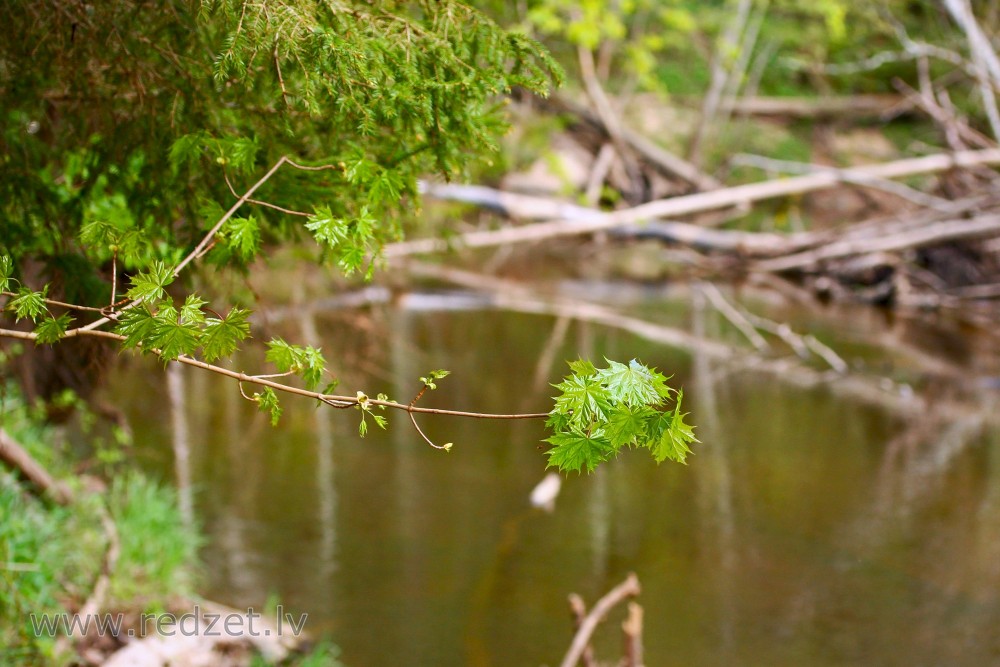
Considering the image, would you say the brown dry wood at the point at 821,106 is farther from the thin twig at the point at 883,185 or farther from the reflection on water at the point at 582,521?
the reflection on water at the point at 582,521

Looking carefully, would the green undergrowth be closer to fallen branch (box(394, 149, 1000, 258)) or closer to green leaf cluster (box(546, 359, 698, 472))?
green leaf cluster (box(546, 359, 698, 472))

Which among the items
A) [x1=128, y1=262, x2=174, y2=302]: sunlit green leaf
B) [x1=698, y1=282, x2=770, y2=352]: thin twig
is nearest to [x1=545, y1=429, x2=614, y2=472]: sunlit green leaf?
[x1=128, y1=262, x2=174, y2=302]: sunlit green leaf

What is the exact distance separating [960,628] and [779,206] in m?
11.0

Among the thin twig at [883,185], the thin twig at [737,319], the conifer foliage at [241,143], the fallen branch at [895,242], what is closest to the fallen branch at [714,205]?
the thin twig at [883,185]

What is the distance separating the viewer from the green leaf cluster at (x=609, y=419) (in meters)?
1.88

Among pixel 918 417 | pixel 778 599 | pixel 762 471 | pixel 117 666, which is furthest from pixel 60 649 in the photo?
pixel 918 417

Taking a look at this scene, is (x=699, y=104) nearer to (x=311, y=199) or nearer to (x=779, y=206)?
(x=779, y=206)

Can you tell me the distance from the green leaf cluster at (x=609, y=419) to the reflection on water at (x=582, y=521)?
334 cm

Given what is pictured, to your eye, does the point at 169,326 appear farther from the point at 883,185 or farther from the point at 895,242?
the point at 883,185

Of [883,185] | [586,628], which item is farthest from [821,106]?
[586,628]

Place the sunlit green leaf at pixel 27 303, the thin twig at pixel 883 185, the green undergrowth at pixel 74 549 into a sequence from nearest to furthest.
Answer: the sunlit green leaf at pixel 27 303 < the green undergrowth at pixel 74 549 < the thin twig at pixel 883 185

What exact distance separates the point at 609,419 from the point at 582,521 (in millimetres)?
4724

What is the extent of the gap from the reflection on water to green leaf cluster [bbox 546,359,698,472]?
334cm

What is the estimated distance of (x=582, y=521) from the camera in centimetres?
650
